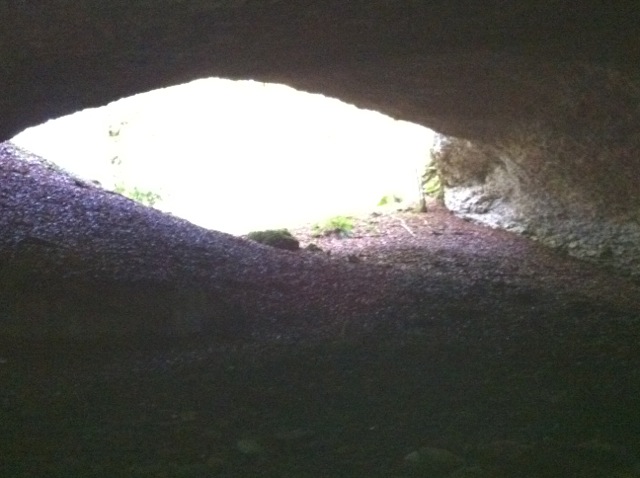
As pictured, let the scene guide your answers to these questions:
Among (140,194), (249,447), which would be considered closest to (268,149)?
(140,194)

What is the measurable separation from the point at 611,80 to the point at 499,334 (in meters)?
2.69

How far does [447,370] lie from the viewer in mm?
4742

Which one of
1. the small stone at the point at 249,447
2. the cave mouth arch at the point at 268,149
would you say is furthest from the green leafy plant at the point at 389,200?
the small stone at the point at 249,447

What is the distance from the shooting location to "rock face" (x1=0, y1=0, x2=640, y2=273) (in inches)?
184

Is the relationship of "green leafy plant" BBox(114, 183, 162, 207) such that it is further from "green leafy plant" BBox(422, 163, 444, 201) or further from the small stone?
the small stone

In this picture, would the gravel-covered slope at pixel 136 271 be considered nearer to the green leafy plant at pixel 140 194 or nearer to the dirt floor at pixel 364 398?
the dirt floor at pixel 364 398

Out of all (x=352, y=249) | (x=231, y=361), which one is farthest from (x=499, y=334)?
(x=352, y=249)

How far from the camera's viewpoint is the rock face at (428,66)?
4.67 meters

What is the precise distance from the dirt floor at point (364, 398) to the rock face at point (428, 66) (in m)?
1.74

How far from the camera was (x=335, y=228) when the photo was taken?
1088cm

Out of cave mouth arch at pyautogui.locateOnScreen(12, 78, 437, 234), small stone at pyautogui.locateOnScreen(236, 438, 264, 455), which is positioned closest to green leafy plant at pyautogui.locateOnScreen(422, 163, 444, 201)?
cave mouth arch at pyautogui.locateOnScreen(12, 78, 437, 234)

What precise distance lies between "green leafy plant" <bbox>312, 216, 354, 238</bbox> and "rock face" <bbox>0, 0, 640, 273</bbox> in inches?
81.7

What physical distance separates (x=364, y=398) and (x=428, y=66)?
12.2ft

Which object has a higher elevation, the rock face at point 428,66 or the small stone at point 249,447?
the rock face at point 428,66
